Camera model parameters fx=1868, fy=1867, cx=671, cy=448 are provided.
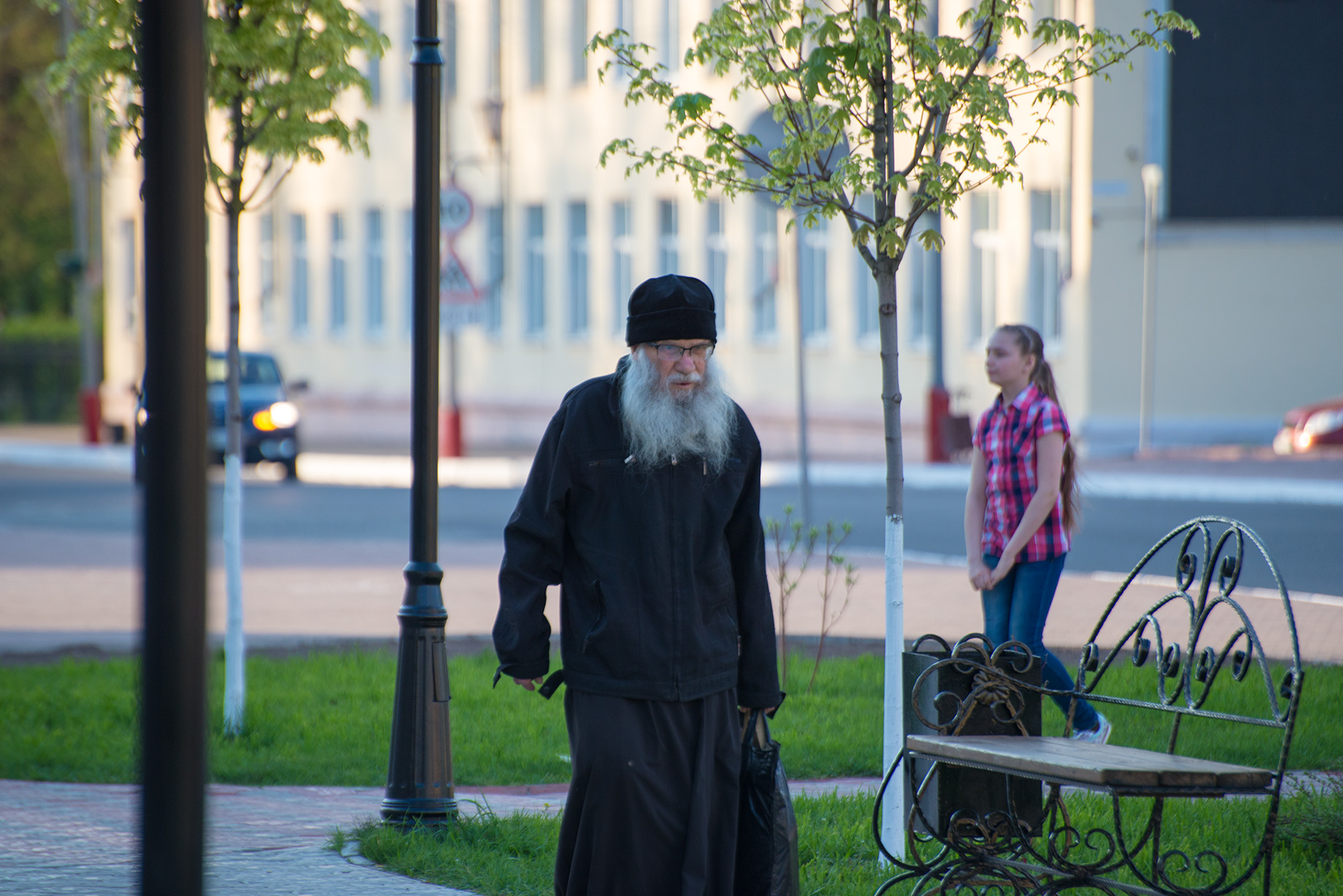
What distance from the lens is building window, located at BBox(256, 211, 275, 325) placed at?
42.0 metres

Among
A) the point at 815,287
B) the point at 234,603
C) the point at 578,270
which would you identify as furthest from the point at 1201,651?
the point at 578,270

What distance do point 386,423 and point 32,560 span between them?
22.7 meters

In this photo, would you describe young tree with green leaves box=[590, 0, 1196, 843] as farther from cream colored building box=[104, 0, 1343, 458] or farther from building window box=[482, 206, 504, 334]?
building window box=[482, 206, 504, 334]

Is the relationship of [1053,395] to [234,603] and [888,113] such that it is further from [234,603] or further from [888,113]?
[234,603]

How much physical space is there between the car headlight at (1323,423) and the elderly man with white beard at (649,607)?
19860mm

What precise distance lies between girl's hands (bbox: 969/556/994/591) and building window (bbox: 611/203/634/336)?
88.3 feet

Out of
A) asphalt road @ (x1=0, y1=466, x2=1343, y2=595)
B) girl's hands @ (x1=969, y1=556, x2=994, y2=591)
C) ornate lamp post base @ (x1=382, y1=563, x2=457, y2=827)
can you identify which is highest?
girl's hands @ (x1=969, y1=556, x2=994, y2=591)

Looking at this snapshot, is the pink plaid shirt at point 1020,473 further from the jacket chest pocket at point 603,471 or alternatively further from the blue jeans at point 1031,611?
the jacket chest pocket at point 603,471

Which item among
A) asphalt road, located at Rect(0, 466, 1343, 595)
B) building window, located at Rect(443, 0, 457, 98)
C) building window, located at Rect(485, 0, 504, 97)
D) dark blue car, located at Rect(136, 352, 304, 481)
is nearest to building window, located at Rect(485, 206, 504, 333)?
building window, located at Rect(485, 0, 504, 97)

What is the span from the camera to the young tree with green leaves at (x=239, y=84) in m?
7.89

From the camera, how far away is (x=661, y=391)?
4652 millimetres

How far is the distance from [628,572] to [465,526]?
14032 millimetres

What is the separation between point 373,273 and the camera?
39.7 metres

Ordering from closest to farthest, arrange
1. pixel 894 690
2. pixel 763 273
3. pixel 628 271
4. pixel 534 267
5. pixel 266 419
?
pixel 894 690, pixel 266 419, pixel 763 273, pixel 628 271, pixel 534 267
